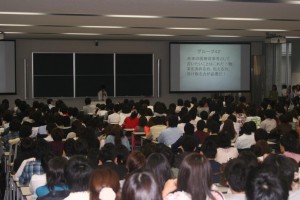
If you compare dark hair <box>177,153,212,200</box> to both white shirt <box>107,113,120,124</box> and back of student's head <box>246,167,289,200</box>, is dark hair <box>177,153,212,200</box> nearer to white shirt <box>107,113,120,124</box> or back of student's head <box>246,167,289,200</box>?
back of student's head <box>246,167,289,200</box>

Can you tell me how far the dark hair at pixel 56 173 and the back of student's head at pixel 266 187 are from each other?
1765 mm

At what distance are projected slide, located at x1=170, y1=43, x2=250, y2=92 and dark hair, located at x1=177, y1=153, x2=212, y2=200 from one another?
12447 mm

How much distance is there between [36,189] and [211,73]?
39.2 ft

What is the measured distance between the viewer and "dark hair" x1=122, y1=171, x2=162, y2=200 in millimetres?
2277

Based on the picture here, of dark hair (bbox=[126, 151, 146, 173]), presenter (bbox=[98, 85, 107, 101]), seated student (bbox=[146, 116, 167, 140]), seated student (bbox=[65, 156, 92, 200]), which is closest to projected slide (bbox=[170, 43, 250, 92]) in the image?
presenter (bbox=[98, 85, 107, 101])

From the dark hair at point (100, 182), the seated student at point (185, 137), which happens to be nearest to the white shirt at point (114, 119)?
the seated student at point (185, 137)

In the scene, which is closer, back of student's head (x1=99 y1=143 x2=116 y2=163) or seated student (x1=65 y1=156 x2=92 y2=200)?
seated student (x1=65 y1=156 x2=92 y2=200)

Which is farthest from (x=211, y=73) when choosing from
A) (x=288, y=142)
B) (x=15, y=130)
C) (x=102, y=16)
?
(x=288, y=142)

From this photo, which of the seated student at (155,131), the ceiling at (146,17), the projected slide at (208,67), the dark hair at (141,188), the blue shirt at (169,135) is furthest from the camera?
the projected slide at (208,67)

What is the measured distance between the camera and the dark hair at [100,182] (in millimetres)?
3004

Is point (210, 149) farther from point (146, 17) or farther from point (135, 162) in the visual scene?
point (146, 17)

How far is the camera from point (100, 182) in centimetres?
301

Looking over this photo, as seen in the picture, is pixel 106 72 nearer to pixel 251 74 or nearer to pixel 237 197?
pixel 251 74

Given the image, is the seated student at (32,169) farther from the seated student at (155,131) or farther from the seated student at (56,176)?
the seated student at (155,131)
